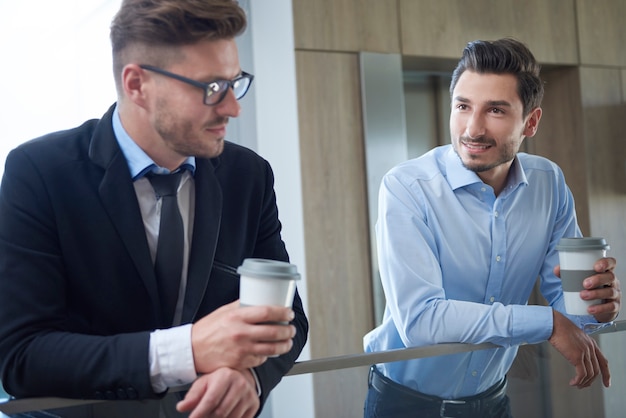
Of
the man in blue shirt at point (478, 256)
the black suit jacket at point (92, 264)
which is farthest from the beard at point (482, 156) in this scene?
the black suit jacket at point (92, 264)

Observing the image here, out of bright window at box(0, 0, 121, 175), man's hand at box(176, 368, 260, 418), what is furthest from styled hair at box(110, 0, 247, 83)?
bright window at box(0, 0, 121, 175)

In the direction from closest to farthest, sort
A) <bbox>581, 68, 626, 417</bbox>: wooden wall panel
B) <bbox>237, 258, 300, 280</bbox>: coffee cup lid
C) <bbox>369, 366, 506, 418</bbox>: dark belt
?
<bbox>237, 258, 300, 280</bbox>: coffee cup lid, <bbox>369, 366, 506, 418</bbox>: dark belt, <bbox>581, 68, 626, 417</bbox>: wooden wall panel

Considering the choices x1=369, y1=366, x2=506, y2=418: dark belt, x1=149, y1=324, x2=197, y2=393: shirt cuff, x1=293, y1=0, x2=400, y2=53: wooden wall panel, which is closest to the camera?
x1=149, y1=324, x2=197, y2=393: shirt cuff

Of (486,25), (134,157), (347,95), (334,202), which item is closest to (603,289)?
(134,157)

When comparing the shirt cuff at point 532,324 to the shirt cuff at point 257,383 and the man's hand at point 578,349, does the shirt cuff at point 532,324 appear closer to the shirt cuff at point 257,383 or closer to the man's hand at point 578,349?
the man's hand at point 578,349

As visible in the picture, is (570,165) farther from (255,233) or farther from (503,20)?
(255,233)

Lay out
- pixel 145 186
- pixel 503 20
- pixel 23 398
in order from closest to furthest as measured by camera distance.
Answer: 1. pixel 23 398
2. pixel 145 186
3. pixel 503 20

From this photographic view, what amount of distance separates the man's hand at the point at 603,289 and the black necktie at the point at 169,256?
873mm

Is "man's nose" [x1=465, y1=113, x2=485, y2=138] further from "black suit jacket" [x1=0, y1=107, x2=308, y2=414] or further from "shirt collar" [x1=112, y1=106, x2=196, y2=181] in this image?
"shirt collar" [x1=112, y1=106, x2=196, y2=181]

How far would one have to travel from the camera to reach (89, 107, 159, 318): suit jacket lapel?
1.49 meters

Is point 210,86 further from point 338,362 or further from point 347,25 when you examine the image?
point 347,25

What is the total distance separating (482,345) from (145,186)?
2.64 feet

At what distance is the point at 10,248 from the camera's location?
4.56 ft

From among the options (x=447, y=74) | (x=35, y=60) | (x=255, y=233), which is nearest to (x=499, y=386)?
(x=255, y=233)
